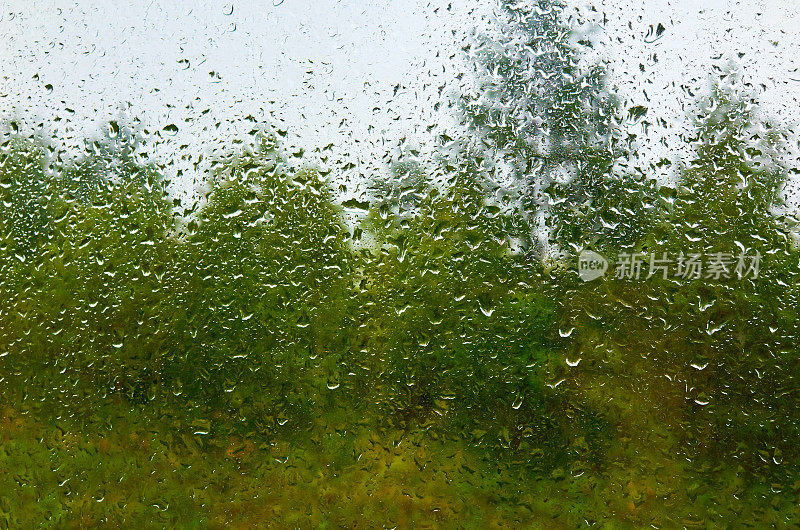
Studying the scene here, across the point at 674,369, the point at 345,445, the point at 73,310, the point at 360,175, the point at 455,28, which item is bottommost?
the point at 345,445

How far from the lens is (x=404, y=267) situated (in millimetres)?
958

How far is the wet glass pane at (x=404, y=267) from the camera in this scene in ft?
→ 3.00

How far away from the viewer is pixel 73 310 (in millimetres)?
1009

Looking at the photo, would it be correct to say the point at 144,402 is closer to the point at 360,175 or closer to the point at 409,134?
the point at 360,175

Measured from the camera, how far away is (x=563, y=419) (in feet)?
3.04

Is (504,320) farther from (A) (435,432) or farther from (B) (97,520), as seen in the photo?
(B) (97,520)

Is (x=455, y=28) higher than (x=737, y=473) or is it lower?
higher

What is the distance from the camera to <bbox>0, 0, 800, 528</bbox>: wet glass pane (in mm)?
914

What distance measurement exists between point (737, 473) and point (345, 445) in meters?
0.70

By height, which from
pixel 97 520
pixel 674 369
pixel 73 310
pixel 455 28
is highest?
pixel 455 28

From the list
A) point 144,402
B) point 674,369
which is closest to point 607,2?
point 674,369

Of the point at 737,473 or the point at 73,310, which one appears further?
the point at 73,310

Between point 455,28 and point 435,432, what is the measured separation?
77cm

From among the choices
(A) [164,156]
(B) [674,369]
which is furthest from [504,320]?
(A) [164,156]
